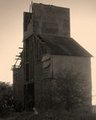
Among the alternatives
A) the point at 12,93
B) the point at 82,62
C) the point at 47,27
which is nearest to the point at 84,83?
the point at 82,62

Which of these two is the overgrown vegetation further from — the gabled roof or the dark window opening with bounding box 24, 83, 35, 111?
the gabled roof

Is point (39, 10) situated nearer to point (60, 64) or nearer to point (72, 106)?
point (60, 64)

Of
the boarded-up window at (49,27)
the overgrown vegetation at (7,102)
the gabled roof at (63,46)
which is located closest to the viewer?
the gabled roof at (63,46)

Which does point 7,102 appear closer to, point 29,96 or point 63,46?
point 29,96

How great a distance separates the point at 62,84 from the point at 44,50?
288 inches

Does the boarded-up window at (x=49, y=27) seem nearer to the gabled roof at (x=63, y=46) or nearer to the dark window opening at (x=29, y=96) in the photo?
the gabled roof at (x=63, y=46)

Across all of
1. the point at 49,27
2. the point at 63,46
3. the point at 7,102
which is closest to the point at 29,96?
the point at 7,102

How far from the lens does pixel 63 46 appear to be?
4822 cm

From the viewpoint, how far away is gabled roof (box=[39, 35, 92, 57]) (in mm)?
46281

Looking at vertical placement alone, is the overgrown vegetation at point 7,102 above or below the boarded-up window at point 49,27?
below

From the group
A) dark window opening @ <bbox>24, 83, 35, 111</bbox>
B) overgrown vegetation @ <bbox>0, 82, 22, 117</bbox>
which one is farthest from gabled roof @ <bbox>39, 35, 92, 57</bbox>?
overgrown vegetation @ <bbox>0, 82, 22, 117</bbox>

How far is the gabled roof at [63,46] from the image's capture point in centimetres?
4628

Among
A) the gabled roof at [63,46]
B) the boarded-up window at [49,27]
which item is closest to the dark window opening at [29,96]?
the gabled roof at [63,46]

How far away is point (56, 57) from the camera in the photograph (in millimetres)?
45469
